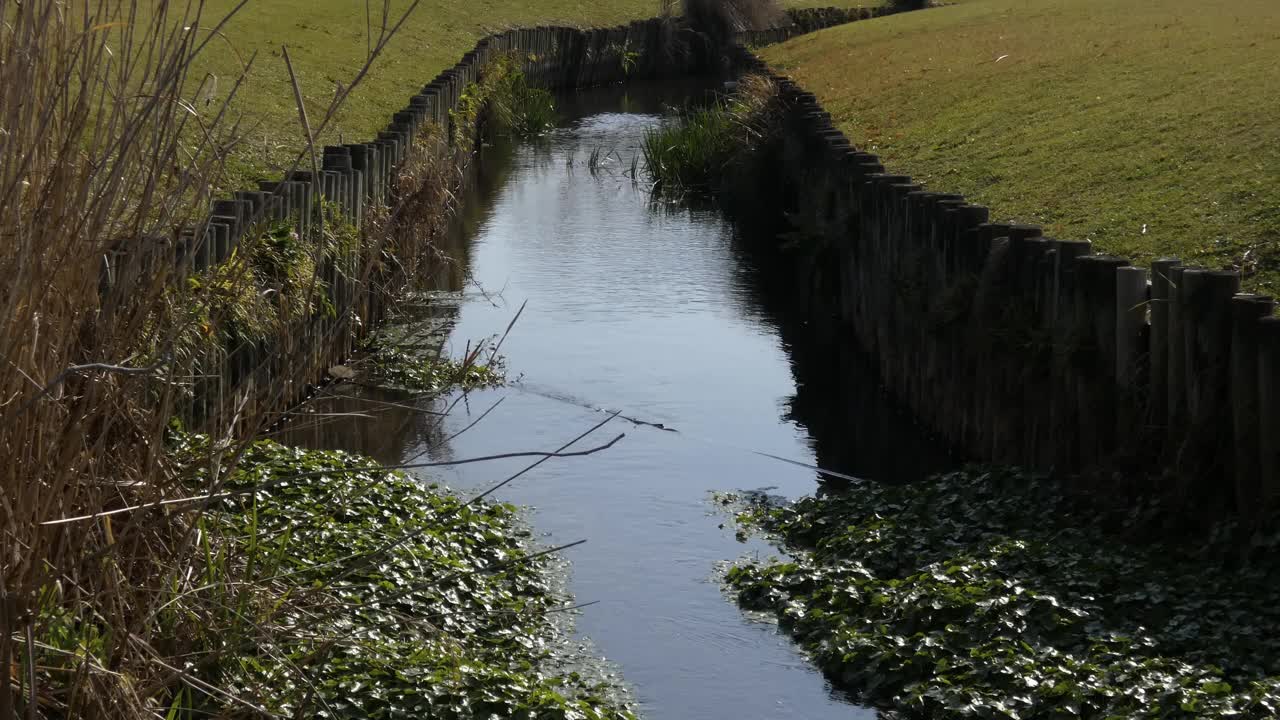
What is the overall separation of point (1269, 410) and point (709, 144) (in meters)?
16.5

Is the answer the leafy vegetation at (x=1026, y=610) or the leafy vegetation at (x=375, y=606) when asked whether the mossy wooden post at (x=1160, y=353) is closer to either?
the leafy vegetation at (x=1026, y=610)

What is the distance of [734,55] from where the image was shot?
40.3m

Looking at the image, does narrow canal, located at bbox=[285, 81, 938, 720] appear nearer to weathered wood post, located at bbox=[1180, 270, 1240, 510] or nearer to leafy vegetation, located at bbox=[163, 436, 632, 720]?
leafy vegetation, located at bbox=[163, 436, 632, 720]

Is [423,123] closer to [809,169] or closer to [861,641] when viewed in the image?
[809,169]

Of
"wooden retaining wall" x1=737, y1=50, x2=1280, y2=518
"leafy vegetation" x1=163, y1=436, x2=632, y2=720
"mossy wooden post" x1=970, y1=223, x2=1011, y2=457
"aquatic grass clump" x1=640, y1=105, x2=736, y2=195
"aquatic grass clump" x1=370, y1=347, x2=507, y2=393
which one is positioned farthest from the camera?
"aquatic grass clump" x1=640, y1=105, x2=736, y2=195

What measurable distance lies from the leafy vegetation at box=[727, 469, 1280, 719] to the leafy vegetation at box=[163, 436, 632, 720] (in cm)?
127

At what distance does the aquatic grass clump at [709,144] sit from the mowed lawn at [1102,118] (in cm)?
139

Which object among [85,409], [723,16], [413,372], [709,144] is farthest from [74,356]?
[723,16]

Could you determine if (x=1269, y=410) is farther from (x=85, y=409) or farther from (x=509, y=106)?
(x=509, y=106)

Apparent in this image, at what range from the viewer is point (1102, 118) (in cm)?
1816

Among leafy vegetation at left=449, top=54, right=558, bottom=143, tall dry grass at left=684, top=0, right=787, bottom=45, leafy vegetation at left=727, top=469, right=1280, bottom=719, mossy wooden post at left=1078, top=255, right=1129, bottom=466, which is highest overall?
tall dry grass at left=684, top=0, right=787, bottom=45

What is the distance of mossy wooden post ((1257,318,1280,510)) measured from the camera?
23.3 feet

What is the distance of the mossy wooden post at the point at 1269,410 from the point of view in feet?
23.3

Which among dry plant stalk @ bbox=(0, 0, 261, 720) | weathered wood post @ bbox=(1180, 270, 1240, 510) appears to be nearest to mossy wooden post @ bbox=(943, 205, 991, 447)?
weathered wood post @ bbox=(1180, 270, 1240, 510)
